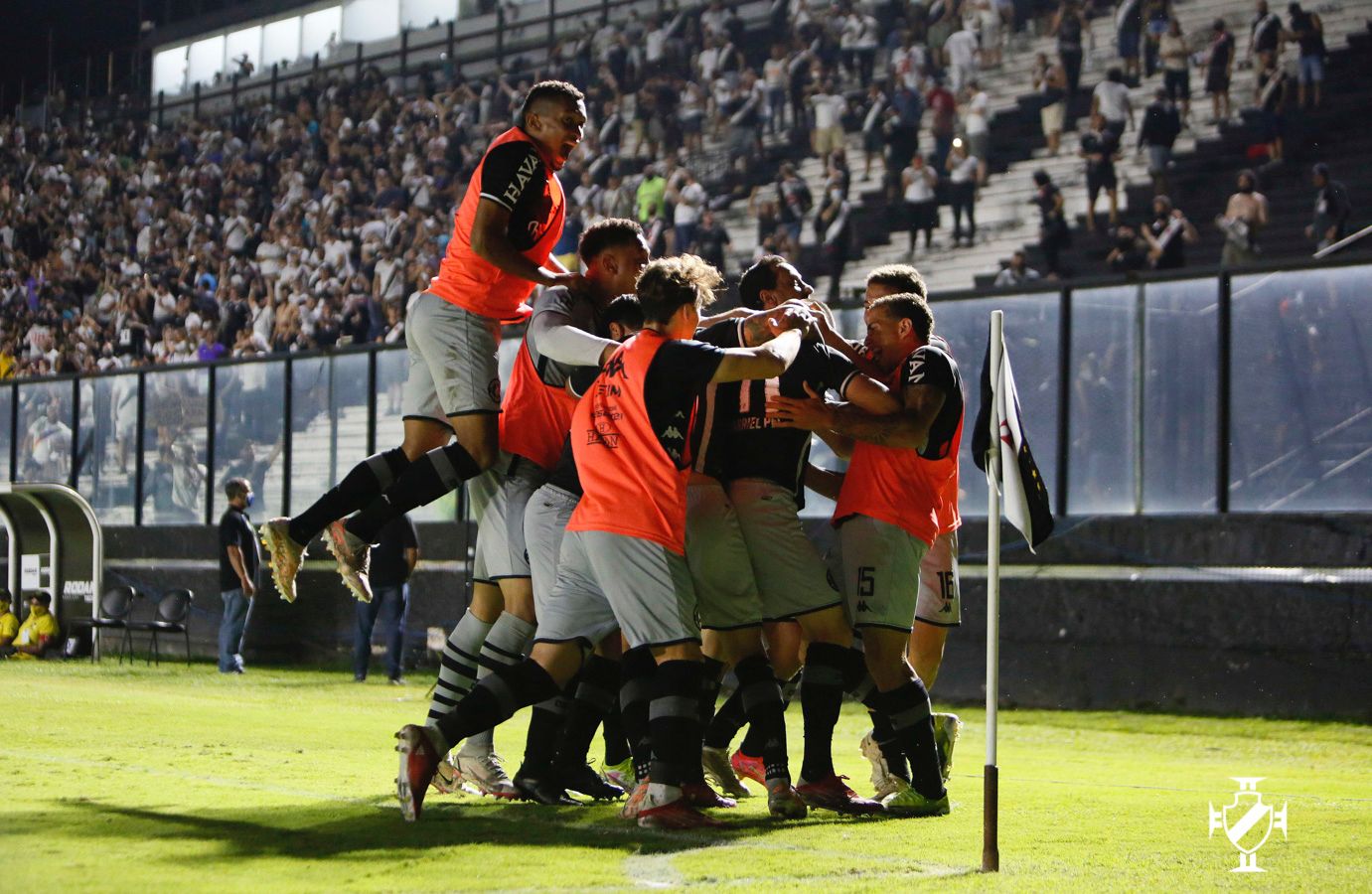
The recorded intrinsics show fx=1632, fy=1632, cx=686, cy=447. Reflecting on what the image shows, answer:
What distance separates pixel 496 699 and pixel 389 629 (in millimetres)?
9742

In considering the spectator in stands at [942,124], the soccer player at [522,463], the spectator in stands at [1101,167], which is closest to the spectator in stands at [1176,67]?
the spectator in stands at [1101,167]

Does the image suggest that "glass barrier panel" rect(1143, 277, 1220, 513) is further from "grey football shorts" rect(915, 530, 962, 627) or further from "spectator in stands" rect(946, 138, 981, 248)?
"grey football shorts" rect(915, 530, 962, 627)

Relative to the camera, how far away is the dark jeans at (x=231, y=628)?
16219 mm

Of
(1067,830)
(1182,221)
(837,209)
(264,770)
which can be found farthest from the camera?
(837,209)

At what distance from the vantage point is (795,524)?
630 centimetres

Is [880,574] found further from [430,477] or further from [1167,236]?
[1167,236]

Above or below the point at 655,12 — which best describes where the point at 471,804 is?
below

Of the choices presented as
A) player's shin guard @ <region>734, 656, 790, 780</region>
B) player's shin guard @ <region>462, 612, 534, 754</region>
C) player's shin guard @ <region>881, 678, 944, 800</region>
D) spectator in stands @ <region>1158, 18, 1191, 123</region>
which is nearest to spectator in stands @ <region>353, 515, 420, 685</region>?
player's shin guard @ <region>462, 612, 534, 754</region>

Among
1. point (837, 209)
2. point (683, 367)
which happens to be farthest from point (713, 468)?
point (837, 209)

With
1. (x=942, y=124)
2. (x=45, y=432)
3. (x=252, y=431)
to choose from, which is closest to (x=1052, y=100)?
(x=942, y=124)

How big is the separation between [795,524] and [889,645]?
0.58 meters

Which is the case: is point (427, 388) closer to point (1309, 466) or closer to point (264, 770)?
point (264, 770)

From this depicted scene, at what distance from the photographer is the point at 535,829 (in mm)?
5641

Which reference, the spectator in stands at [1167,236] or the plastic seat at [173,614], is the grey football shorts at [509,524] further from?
the spectator in stands at [1167,236]
